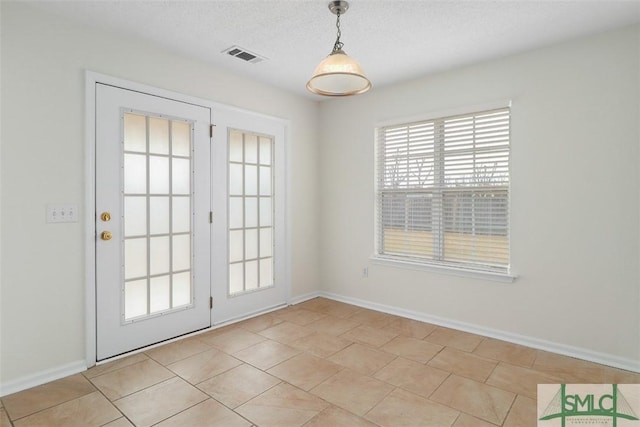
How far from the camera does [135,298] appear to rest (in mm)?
2979

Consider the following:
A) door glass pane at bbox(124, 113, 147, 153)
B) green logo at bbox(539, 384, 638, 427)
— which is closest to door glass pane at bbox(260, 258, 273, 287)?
door glass pane at bbox(124, 113, 147, 153)

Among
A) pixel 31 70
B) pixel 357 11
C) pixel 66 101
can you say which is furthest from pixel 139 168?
pixel 357 11

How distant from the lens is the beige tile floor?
2.10 metres

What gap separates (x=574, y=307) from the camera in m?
2.93

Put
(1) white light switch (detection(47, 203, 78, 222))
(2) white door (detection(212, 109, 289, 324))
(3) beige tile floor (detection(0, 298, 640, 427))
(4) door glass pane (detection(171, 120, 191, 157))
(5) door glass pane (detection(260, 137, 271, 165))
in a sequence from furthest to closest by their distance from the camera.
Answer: (5) door glass pane (detection(260, 137, 271, 165)), (2) white door (detection(212, 109, 289, 324)), (4) door glass pane (detection(171, 120, 191, 157)), (1) white light switch (detection(47, 203, 78, 222)), (3) beige tile floor (detection(0, 298, 640, 427))

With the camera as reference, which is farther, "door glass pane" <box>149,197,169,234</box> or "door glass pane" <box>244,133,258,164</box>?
"door glass pane" <box>244,133,258,164</box>

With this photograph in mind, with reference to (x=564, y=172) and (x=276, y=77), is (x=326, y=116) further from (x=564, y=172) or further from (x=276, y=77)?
(x=564, y=172)

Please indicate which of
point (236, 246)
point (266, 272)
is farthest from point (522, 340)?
point (236, 246)

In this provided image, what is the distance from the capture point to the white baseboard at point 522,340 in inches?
108

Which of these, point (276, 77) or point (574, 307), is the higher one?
point (276, 77)

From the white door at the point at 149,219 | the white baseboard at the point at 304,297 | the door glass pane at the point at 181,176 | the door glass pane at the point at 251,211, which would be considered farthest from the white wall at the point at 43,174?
the white baseboard at the point at 304,297

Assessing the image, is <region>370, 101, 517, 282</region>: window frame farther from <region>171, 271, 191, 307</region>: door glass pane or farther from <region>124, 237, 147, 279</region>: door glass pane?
<region>124, 237, 147, 279</region>: door glass pane

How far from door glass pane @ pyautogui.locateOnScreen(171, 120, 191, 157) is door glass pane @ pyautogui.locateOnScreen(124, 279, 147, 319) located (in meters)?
1.17

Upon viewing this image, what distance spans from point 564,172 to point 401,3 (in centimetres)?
191
